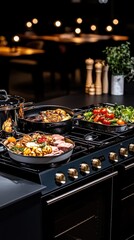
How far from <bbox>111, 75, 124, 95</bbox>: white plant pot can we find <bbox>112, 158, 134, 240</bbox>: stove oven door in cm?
107

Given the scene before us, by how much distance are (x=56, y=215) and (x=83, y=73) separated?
4.73 meters

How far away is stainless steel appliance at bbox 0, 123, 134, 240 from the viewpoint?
2.25 metres

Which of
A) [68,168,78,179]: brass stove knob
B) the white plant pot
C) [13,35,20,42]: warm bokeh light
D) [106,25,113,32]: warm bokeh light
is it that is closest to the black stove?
[68,168,78,179]: brass stove knob

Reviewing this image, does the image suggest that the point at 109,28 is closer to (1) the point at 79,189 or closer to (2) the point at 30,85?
(2) the point at 30,85

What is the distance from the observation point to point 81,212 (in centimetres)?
244

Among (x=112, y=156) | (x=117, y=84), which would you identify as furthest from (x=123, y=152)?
(x=117, y=84)

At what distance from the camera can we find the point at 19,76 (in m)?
6.27

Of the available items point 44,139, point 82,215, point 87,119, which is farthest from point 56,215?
point 87,119

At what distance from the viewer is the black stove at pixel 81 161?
224 centimetres

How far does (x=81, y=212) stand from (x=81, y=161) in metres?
0.25

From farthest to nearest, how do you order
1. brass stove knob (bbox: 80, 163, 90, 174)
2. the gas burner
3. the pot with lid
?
the gas burner, the pot with lid, brass stove knob (bbox: 80, 163, 90, 174)

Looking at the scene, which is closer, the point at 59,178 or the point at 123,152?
the point at 59,178

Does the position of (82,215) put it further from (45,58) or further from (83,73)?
(83,73)

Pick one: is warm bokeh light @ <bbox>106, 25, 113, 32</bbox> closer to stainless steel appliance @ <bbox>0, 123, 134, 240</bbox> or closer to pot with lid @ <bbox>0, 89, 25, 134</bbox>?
stainless steel appliance @ <bbox>0, 123, 134, 240</bbox>
